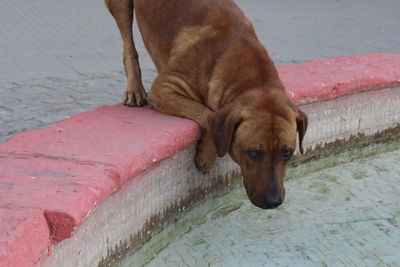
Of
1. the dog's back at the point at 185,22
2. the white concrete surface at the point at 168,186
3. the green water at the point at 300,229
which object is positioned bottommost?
the green water at the point at 300,229

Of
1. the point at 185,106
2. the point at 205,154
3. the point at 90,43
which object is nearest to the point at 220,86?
the point at 185,106

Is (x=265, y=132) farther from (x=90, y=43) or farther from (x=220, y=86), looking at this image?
(x=90, y=43)

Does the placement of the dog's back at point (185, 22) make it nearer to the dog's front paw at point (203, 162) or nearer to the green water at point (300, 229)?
the dog's front paw at point (203, 162)

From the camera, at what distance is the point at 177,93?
4.00 metres

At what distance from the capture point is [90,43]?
788 centimetres

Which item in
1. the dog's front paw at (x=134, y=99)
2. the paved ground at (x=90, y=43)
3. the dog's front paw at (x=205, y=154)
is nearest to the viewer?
the dog's front paw at (x=205, y=154)

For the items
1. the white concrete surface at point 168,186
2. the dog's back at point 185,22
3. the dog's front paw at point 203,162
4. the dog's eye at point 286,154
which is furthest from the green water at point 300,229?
the dog's back at point 185,22

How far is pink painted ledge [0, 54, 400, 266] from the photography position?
2308mm

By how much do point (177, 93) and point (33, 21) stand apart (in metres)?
5.67

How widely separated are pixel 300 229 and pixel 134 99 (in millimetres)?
1316

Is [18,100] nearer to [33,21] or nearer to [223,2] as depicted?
[223,2]

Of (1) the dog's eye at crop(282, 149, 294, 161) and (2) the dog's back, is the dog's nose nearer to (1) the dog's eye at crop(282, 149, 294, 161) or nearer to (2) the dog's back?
(1) the dog's eye at crop(282, 149, 294, 161)

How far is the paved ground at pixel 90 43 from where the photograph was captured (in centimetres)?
544

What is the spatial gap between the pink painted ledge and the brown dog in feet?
0.64
